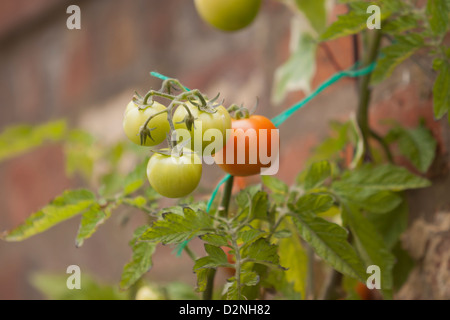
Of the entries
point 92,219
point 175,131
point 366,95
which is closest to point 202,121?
point 175,131

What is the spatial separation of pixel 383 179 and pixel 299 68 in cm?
21

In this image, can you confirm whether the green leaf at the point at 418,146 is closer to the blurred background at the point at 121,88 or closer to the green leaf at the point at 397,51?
the blurred background at the point at 121,88

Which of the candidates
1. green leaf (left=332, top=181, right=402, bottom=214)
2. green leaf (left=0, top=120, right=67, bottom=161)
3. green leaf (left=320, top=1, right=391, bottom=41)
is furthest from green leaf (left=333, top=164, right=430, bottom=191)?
green leaf (left=0, top=120, right=67, bottom=161)

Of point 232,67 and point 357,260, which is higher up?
point 232,67

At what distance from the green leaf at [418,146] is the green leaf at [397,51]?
0.13 meters

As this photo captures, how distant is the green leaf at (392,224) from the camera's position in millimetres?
473

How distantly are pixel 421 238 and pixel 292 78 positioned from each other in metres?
0.22

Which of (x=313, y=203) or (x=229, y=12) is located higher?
(x=229, y=12)

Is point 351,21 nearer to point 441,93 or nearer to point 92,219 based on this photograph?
point 441,93

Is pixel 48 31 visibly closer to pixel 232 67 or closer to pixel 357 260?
pixel 232 67

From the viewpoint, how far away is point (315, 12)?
21.8 inches

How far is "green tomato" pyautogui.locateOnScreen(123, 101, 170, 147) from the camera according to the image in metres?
0.28
